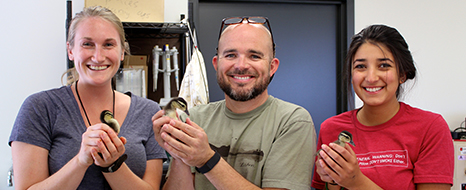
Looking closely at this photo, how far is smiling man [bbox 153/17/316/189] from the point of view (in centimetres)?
101

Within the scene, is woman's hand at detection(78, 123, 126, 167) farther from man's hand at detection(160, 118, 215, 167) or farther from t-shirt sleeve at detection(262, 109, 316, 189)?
t-shirt sleeve at detection(262, 109, 316, 189)

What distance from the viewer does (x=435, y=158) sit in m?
1.07

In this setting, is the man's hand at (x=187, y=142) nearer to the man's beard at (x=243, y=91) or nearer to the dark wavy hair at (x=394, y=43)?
the man's beard at (x=243, y=91)

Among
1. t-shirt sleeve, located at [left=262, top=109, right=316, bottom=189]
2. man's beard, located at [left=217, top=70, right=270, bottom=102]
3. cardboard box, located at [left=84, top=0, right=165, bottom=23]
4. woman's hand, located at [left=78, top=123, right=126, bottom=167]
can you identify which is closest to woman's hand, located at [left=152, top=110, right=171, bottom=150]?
woman's hand, located at [left=78, top=123, right=126, bottom=167]

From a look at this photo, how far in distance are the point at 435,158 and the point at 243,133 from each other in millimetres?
662

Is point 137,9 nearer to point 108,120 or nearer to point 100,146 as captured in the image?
point 108,120

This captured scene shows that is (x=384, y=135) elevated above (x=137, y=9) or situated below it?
below

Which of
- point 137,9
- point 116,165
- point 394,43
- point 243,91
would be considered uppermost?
point 137,9

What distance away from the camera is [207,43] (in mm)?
3057

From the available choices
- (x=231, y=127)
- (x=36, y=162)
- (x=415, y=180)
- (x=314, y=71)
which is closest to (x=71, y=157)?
(x=36, y=162)

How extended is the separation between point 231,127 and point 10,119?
194 centimetres

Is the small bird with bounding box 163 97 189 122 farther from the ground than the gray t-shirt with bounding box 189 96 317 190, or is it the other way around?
the small bird with bounding box 163 97 189 122

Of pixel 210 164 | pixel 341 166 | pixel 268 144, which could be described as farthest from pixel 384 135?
pixel 210 164

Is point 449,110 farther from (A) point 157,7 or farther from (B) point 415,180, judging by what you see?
(A) point 157,7
